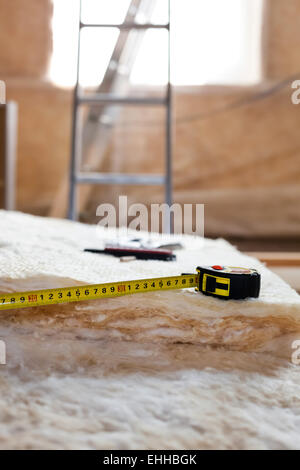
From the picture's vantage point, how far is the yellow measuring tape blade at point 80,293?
2.62 feet

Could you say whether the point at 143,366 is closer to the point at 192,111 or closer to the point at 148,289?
the point at 148,289

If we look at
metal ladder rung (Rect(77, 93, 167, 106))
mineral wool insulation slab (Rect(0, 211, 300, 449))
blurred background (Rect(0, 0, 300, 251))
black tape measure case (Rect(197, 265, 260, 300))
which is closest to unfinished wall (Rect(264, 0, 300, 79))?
blurred background (Rect(0, 0, 300, 251))

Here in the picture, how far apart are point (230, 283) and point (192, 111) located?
112 inches

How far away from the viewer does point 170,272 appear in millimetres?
975

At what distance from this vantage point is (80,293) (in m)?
0.81

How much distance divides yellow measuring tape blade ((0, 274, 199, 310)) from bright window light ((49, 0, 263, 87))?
2.91m

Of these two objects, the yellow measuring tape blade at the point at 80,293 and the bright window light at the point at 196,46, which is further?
the bright window light at the point at 196,46

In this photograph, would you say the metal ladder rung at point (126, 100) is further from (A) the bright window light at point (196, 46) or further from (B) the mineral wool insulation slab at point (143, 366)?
(B) the mineral wool insulation slab at point (143, 366)

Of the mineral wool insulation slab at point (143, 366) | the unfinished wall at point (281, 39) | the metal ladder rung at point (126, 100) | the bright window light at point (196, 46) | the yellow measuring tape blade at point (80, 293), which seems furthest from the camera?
the bright window light at point (196, 46)

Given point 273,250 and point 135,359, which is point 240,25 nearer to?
point 273,250

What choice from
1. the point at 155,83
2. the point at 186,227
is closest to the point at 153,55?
the point at 155,83

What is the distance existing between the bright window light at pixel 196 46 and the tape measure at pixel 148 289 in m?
2.91

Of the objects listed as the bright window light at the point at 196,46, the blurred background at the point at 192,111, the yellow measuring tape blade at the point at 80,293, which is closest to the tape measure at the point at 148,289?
the yellow measuring tape blade at the point at 80,293

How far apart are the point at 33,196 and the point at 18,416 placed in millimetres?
3026
